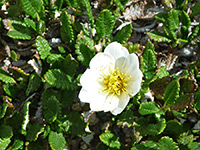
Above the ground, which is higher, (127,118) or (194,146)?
(127,118)

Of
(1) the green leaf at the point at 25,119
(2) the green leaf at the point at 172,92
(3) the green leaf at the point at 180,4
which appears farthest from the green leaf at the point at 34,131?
(3) the green leaf at the point at 180,4

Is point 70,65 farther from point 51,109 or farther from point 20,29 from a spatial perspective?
point 20,29

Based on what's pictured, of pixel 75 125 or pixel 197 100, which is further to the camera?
pixel 75 125

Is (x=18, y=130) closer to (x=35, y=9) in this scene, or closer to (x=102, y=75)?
(x=102, y=75)

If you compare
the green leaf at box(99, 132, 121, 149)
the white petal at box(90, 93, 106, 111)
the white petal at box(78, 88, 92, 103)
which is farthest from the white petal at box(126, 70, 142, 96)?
the green leaf at box(99, 132, 121, 149)

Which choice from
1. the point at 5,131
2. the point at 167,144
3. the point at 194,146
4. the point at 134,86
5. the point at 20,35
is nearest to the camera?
the point at 134,86

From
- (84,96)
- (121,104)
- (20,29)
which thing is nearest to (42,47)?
(20,29)

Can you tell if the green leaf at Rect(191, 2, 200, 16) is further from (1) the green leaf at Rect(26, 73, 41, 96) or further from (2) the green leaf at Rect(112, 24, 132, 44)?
(1) the green leaf at Rect(26, 73, 41, 96)
